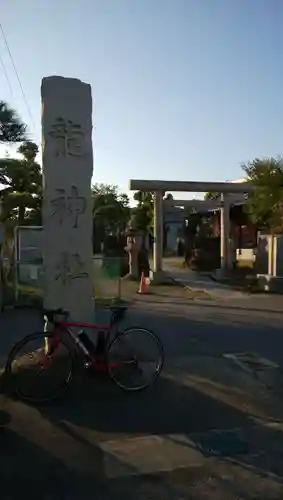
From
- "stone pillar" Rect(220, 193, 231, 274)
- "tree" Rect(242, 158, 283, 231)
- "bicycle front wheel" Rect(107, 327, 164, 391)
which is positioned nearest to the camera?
"bicycle front wheel" Rect(107, 327, 164, 391)

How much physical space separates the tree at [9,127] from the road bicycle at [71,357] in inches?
306

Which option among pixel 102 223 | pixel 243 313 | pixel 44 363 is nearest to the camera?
pixel 44 363

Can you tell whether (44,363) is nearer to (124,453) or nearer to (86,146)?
(124,453)

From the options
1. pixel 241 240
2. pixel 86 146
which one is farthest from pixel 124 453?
pixel 241 240

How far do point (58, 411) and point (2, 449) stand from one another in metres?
1.00

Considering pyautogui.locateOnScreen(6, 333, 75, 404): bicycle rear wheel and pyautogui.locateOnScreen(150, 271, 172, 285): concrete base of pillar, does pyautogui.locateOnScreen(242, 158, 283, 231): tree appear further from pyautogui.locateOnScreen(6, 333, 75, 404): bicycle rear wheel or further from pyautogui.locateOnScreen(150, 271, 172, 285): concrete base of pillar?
pyautogui.locateOnScreen(6, 333, 75, 404): bicycle rear wheel

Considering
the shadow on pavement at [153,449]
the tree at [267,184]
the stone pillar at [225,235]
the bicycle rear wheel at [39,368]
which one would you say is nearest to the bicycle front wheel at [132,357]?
the shadow on pavement at [153,449]

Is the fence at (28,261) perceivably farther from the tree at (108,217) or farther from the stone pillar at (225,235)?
the tree at (108,217)

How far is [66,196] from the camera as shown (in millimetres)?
7004

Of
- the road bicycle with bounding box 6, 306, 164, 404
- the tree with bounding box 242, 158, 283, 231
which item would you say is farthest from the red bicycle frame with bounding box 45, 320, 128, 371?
the tree with bounding box 242, 158, 283, 231

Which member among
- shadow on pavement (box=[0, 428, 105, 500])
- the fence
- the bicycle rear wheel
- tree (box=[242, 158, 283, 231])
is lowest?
shadow on pavement (box=[0, 428, 105, 500])

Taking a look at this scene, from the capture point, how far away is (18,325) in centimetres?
1141

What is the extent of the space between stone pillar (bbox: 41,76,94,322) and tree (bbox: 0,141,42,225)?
35.0 feet

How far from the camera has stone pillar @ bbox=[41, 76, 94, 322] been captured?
22.9 feet
